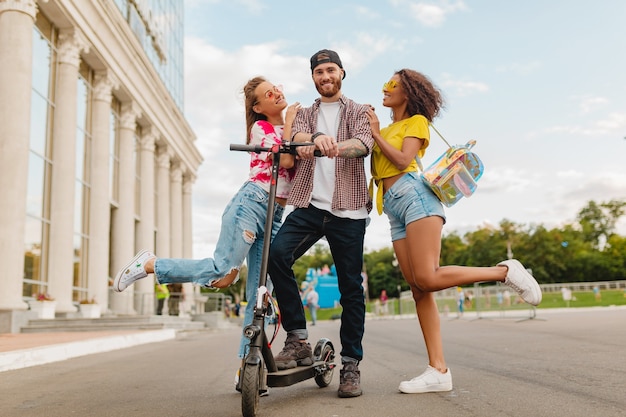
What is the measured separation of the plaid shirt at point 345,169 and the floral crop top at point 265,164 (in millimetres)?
104

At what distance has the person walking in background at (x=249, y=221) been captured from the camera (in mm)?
3895

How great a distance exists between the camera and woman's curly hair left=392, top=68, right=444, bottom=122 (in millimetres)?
4492

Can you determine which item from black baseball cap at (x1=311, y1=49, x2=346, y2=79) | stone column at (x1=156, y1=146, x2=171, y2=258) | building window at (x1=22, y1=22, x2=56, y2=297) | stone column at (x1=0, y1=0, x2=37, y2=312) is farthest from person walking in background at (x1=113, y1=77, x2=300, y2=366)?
stone column at (x1=156, y1=146, x2=171, y2=258)

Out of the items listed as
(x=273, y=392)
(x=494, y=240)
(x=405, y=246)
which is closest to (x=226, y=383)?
(x=273, y=392)

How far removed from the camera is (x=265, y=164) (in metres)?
4.23

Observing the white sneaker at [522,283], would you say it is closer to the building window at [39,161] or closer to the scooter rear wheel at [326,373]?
the scooter rear wheel at [326,373]

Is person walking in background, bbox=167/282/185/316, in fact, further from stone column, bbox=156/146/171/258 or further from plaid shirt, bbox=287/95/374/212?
plaid shirt, bbox=287/95/374/212

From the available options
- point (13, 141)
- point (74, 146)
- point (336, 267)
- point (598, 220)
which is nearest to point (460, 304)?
point (74, 146)

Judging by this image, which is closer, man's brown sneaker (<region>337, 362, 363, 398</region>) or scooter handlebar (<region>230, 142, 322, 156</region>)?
scooter handlebar (<region>230, 142, 322, 156</region>)

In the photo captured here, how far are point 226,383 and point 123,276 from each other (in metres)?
1.75

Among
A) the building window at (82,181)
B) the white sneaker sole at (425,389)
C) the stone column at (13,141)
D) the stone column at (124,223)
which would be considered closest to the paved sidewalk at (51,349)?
the stone column at (13,141)

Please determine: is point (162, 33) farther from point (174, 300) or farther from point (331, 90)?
point (331, 90)

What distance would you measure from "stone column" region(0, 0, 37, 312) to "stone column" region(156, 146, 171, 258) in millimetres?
18720

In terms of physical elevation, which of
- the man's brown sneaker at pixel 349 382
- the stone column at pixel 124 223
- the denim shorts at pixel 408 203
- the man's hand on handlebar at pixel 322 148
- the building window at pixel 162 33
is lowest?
the man's brown sneaker at pixel 349 382
